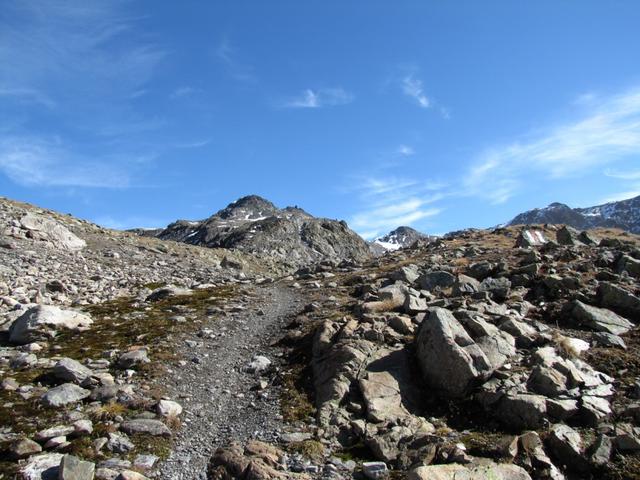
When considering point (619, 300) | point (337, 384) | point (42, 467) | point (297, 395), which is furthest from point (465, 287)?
point (42, 467)

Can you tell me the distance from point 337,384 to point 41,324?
1322 centimetres

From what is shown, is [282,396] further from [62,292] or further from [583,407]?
[62,292]

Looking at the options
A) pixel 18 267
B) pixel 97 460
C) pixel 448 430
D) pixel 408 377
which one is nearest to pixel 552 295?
pixel 408 377

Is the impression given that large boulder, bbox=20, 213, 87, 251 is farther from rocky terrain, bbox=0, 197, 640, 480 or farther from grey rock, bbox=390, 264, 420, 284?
grey rock, bbox=390, 264, 420, 284

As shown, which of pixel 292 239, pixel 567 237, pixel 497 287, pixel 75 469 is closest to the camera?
pixel 75 469

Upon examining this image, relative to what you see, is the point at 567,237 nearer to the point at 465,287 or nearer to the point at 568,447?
the point at 465,287

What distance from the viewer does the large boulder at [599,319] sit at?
18953 millimetres

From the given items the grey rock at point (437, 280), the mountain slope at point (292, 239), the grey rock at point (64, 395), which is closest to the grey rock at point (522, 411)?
the grey rock at point (64, 395)

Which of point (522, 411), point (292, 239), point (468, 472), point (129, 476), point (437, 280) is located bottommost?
point (468, 472)

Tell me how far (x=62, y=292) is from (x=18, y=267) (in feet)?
15.0

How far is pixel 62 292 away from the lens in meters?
28.6

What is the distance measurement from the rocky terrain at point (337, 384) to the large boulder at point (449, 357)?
0.18 feet

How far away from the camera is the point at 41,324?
2005cm

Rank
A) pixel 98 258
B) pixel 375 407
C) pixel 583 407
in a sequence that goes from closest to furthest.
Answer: pixel 583 407, pixel 375 407, pixel 98 258
